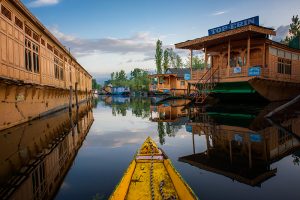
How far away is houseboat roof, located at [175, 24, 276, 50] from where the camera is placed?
21758mm

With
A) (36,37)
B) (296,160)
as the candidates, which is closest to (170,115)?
(36,37)

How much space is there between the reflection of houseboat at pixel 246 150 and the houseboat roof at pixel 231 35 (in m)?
10.9

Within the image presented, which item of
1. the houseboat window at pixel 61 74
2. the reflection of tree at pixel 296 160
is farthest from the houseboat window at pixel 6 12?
the reflection of tree at pixel 296 160

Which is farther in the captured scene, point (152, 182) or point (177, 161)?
point (177, 161)

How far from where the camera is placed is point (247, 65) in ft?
74.7

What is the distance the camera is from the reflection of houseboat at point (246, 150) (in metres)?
6.82

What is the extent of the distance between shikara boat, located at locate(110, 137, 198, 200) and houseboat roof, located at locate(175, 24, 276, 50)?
18.6m

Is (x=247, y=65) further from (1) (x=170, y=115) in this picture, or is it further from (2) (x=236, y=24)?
(1) (x=170, y=115)

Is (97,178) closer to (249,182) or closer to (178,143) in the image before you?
(249,182)

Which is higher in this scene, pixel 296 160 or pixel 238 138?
pixel 238 138

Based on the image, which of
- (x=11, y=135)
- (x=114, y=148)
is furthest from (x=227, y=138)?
(x=11, y=135)

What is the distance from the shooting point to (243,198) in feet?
17.2

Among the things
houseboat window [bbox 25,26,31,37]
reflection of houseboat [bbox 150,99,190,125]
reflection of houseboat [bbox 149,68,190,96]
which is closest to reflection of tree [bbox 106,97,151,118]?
reflection of houseboat [bbox 150,99,190,125]

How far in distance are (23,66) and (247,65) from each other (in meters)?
17.8
